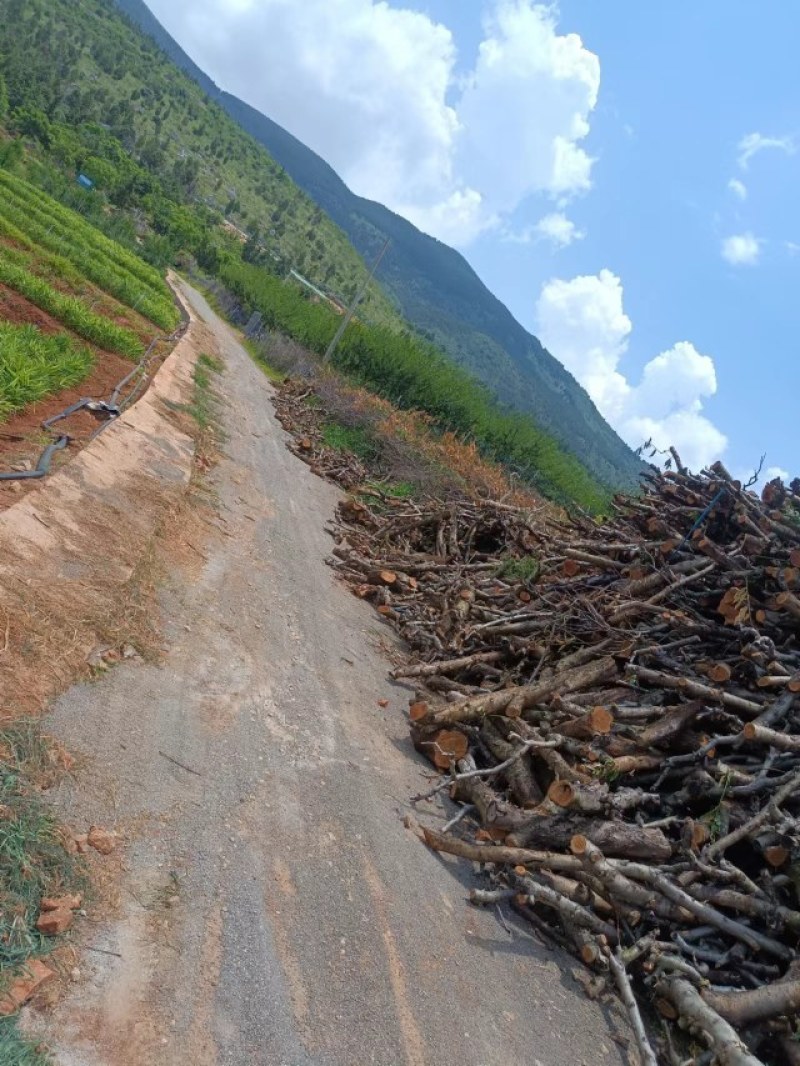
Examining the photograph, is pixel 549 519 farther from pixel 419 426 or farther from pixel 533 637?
pixel 419 426

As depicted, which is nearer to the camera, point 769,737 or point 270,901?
point 270,901

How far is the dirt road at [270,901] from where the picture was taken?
2.56 meters

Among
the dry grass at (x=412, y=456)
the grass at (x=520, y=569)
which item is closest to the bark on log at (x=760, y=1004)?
the grass at (x=520, y=569)

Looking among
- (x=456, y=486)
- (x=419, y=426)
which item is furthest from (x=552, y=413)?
(x=456, y=486)

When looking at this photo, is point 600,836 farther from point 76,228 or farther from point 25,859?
point 76,228

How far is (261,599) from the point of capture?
20.9 ft

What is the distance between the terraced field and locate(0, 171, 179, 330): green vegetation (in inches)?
1.3

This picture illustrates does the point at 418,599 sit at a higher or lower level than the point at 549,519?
lower

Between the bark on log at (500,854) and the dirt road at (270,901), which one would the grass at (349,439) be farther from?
the bark on log at (500,854)

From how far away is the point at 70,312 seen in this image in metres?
11.0

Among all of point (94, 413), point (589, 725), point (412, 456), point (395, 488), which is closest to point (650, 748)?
point (589, 725)

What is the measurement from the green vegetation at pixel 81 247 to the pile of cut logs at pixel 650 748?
41.9 ft

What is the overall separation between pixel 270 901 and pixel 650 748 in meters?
2.99

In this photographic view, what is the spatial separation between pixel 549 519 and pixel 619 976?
6.84 m
